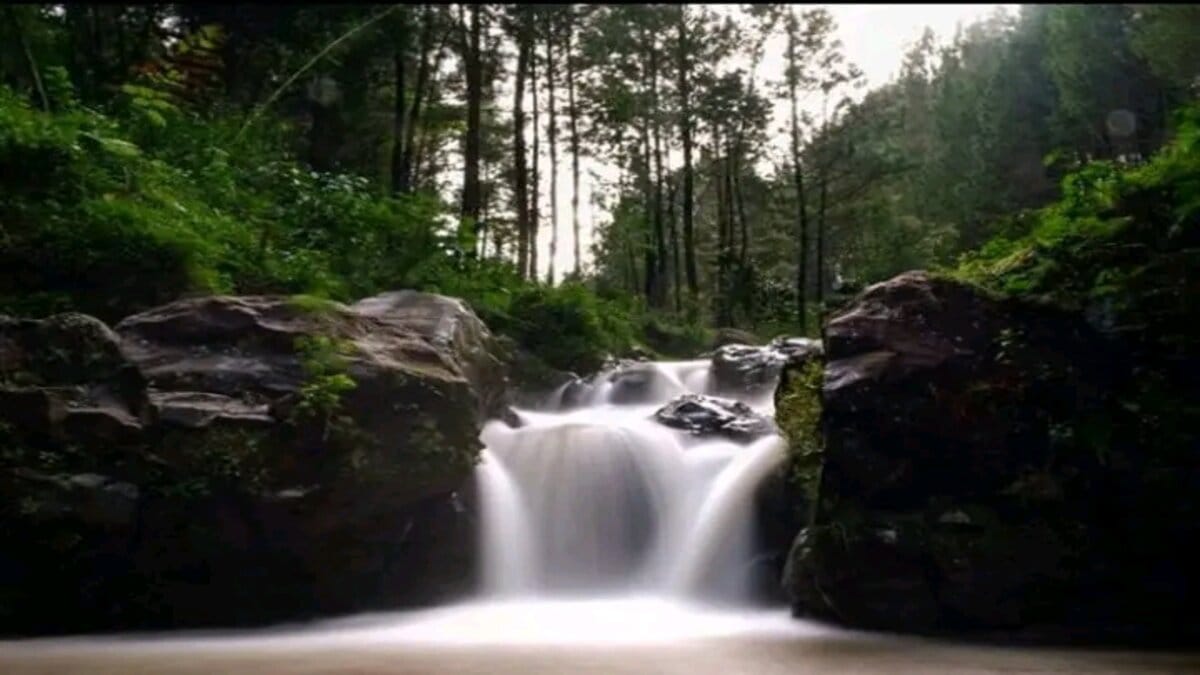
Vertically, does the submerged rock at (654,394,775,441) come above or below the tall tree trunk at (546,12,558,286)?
below

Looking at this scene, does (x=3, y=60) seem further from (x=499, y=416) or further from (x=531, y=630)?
(x=531, y=630)

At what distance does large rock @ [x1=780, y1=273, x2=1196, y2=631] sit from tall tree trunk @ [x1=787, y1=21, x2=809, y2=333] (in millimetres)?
9250

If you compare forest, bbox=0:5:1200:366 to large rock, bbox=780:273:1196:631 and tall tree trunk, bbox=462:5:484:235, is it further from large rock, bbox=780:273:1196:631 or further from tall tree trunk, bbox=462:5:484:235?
large rock, bbox=780:273:1196:631

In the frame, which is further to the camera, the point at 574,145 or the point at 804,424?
the point at 574,145

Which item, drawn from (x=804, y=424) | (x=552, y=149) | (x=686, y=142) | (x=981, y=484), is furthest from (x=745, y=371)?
(x=552, y=149)

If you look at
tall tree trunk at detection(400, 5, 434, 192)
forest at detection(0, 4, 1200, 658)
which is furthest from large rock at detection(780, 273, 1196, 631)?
tall tree trunk at detection(400, 5, 434, 192)

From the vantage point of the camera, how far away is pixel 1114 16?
18.2 meters

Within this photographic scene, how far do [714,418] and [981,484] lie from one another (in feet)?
11.5

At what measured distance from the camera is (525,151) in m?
21.5

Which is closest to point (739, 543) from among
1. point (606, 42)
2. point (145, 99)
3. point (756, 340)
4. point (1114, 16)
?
point (145, 99)

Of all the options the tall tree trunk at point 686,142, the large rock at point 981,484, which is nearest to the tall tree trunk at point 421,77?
the tall tree trunk at point 686,142

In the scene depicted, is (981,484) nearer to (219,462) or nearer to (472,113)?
(219,462)

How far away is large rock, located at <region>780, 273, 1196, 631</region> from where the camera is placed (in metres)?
6.58

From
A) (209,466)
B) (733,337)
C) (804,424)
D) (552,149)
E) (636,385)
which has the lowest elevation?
(209,466)
